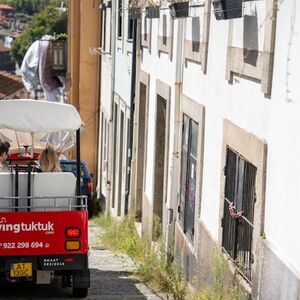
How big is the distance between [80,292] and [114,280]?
1.41 m

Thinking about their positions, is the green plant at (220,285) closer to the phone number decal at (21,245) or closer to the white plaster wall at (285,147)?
the white plaster wall at (285,147)

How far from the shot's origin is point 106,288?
11391 mm

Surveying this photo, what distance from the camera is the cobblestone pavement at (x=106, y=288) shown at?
419 inches

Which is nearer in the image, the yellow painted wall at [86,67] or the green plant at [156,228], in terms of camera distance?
the green plant at [156,228]

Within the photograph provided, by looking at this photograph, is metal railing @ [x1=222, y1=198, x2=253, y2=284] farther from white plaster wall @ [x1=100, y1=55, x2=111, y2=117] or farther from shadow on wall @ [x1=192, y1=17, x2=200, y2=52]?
white plaster wall @ [x1=100, y1=55, x2=111, y2=117]

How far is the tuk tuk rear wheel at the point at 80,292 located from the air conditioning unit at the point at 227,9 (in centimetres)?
359

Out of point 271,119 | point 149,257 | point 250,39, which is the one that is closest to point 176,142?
point 149,257

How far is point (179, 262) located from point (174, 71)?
8.57ft

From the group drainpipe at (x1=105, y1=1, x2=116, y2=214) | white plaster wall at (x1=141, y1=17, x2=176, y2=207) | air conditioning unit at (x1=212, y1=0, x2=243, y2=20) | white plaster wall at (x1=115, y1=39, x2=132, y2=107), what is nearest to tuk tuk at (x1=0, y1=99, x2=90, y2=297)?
air conditioning unit at (x1=212, y1=0, x2=243, y2=20)

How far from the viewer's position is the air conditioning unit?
804 cm

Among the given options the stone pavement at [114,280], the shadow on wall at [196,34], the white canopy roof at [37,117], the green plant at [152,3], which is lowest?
the stone pavement at [114,280]

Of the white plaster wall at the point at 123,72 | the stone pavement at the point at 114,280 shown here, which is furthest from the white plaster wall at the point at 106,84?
the stone pavement at the point at 114,280

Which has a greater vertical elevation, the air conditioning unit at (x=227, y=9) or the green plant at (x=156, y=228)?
the air conditioning unit at (x=227, y=9)

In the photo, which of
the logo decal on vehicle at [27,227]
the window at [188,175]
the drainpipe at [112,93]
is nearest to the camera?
the logo decal on vehicle at [27,227]
